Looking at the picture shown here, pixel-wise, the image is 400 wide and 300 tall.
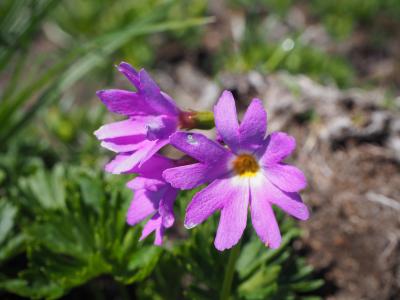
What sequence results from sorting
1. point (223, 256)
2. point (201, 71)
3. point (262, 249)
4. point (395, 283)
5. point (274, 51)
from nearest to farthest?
point (223, 256) → point (262, 249) → point (395, 283) → point (274, 51) → point (201, 71)

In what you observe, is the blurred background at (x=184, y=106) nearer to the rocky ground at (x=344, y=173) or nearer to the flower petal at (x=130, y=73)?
the rocky ground at (x=344, y=173)

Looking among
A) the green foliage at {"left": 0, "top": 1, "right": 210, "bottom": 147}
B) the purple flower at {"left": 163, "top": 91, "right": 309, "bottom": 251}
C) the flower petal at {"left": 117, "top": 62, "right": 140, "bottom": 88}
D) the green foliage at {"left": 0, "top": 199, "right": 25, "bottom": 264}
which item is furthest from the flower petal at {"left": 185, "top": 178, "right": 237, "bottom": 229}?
the green foliage at {"left": 0, "top": 1, "right": 210, "bottom": 147}

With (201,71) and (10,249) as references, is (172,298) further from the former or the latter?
(201,71)

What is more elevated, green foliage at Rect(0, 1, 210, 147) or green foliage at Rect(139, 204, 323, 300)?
green foliage at Rect(0, 1, 210, 147)

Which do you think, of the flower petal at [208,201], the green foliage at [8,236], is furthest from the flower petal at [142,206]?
the green foliage at [8,236]

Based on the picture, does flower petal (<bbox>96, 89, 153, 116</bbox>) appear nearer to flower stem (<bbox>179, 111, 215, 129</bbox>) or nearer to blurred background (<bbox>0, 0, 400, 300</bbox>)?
flower stem (<bbox>179, 111, 215, 129</bbox>)

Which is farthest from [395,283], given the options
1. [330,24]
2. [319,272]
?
[330,24]

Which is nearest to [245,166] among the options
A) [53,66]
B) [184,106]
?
[53,66]
